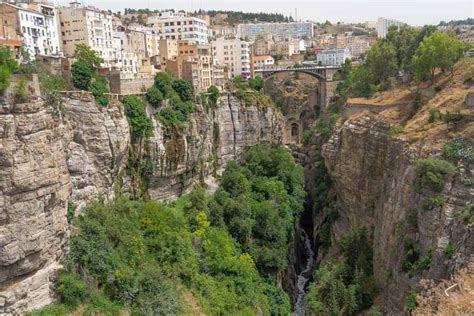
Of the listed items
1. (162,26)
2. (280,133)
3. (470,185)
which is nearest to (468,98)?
(470,185)

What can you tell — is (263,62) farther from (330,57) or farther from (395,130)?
(395,130)

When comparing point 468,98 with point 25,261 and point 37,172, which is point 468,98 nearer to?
point 37,172

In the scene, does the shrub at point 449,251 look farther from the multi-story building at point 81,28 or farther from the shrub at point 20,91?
the multi-story building at point 81,28

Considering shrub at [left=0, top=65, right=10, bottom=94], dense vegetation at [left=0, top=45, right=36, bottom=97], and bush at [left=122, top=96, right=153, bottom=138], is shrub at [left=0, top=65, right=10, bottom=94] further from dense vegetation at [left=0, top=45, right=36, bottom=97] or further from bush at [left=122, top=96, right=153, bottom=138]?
bush at [left=122, top=96, right=153, bottom=138]

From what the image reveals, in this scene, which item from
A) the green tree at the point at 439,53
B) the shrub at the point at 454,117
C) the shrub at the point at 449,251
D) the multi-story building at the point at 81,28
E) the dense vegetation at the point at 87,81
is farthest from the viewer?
the multi-story building at the point at 81,28

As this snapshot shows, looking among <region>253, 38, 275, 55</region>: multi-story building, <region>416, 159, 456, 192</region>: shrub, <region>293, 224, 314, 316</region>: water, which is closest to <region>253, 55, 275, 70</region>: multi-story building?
<region>253, 38, 275, 55</region>: multi-story building

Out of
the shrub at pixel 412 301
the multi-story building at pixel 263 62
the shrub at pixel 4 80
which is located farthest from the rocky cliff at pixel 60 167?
the multi-story building at pixel 263 62
